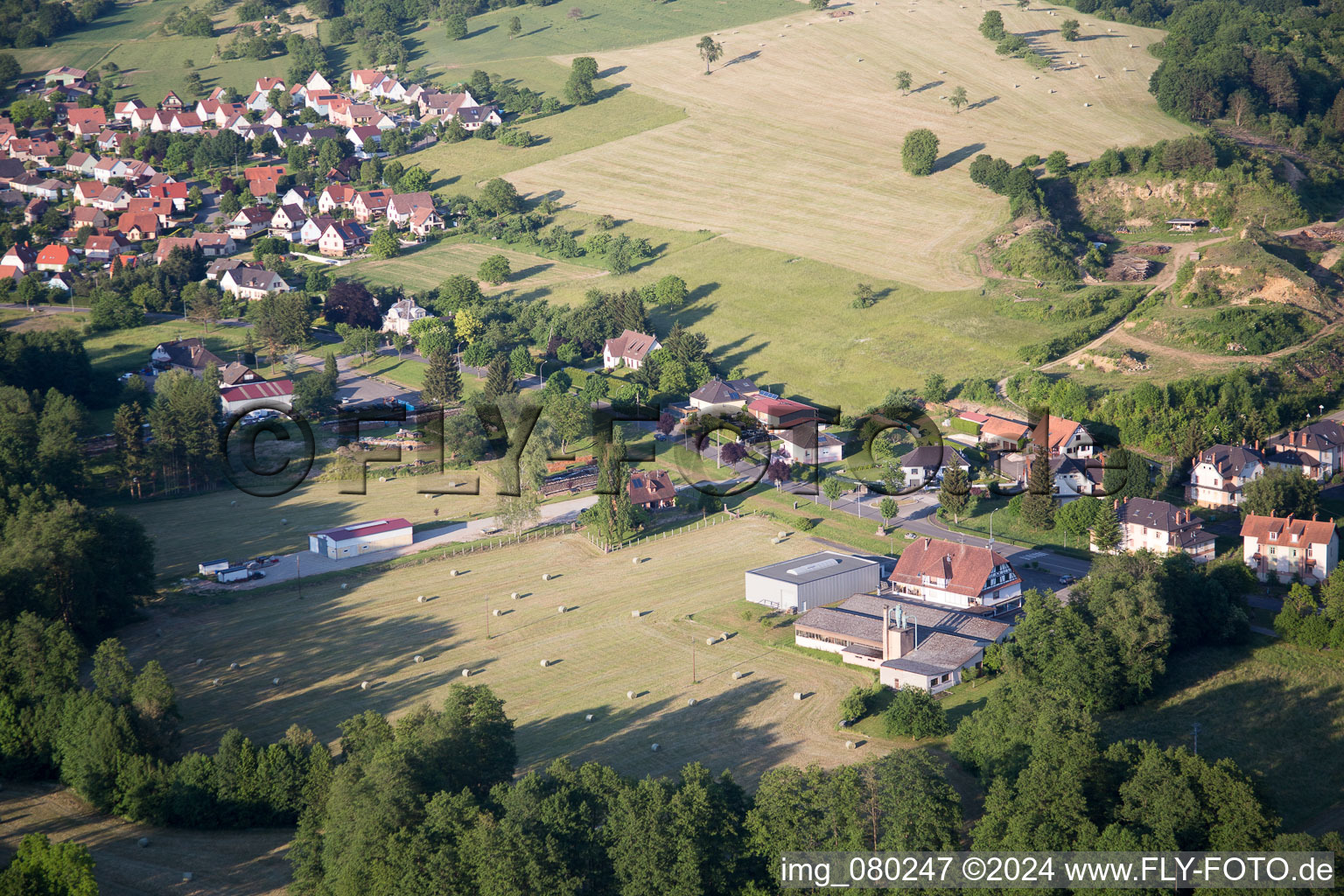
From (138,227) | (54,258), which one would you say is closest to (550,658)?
(54,258)

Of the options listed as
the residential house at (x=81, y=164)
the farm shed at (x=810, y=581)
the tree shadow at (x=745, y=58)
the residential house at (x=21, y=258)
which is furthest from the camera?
the tree shadow at (x=745, y=58)

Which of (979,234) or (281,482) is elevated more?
(979,234)

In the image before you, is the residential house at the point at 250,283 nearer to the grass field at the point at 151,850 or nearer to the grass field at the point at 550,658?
the grass field at the point at 550,658

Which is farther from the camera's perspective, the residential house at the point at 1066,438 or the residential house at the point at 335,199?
the residential house at the point at 335,199

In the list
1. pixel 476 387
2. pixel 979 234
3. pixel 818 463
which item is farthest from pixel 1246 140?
pixel 476 387

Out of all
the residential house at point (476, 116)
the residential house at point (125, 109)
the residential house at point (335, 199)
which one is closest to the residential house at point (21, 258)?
the residential house at point (335, 199)

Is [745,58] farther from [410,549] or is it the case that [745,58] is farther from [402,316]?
[410,549]

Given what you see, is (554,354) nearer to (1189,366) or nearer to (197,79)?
(1189,366)
